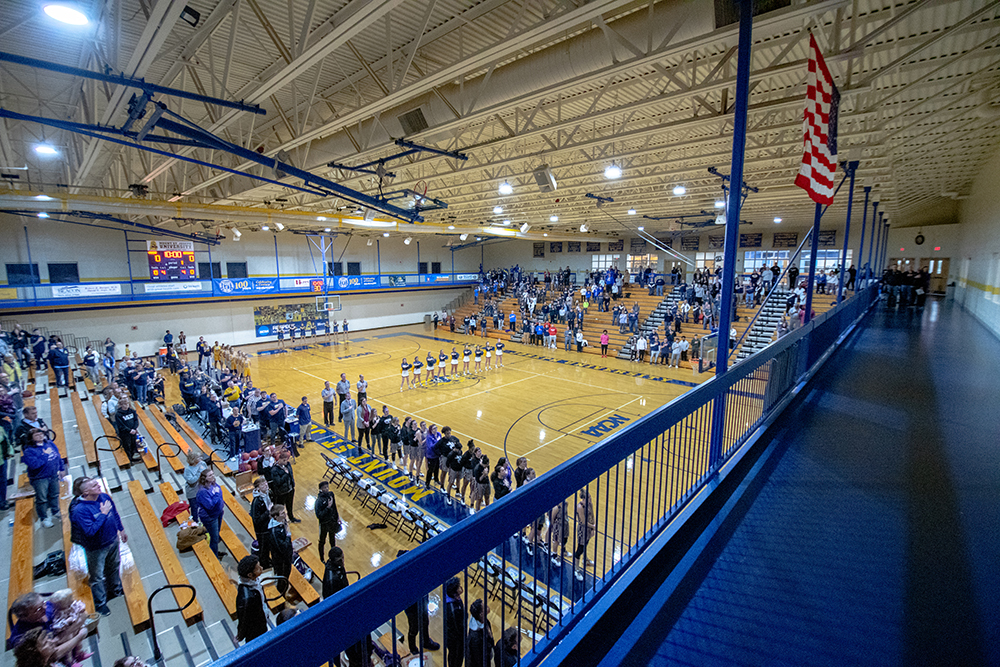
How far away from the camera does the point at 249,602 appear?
469 cm

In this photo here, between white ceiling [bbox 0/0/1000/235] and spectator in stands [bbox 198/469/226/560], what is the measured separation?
5995 mm

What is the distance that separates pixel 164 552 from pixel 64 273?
85.3 ft

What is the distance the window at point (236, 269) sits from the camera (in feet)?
99.3

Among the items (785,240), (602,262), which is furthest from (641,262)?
(785,240)

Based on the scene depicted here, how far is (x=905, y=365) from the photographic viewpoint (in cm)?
924

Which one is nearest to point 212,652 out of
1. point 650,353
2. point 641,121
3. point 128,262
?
point 641,121

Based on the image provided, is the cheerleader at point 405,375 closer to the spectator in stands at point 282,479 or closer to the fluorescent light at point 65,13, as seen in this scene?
the spectator in stands at point 282,479

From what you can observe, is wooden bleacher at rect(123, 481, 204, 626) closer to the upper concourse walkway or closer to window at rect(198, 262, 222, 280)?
the upper concourse walkway

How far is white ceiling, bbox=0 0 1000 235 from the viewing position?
263 inches

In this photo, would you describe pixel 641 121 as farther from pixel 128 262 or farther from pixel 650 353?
pixel 128 262

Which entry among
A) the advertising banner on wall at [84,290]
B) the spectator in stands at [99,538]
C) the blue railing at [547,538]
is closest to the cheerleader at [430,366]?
the spectator in stands at [99,538]

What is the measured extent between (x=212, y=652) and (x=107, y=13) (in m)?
8.86

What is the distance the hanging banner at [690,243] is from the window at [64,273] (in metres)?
40.7

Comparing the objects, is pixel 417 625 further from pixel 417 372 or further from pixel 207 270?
pixel 207 270
